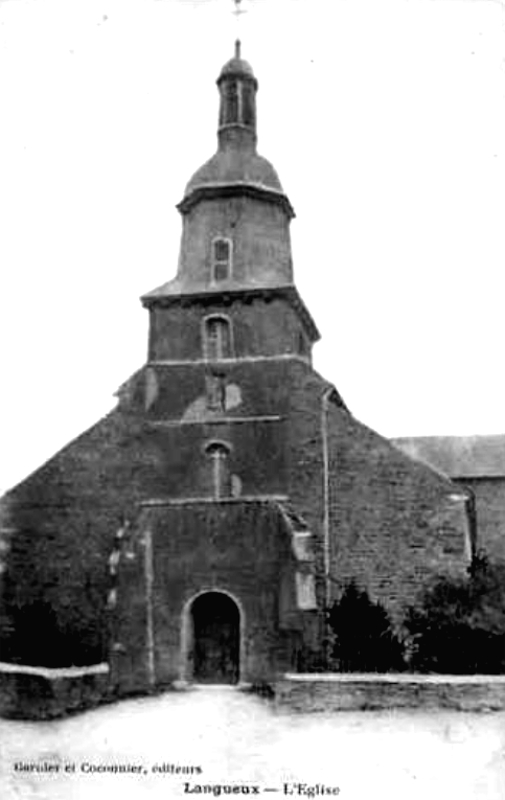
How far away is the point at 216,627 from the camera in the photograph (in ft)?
76.8

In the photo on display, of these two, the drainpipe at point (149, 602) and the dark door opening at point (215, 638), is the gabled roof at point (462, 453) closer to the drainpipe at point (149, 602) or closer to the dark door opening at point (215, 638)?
→ the dark door opening at point (215, 638)

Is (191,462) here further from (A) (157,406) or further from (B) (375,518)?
(B) (375,518)

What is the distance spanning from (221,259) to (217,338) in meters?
2.23

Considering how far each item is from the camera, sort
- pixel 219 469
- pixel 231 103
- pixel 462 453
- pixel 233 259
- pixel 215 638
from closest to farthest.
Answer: pixel 215 638 → pixel 219 469 → pixel 233 259 → pixel 231 103 → pixel 462 453

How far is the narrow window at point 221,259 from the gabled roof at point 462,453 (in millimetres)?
14965

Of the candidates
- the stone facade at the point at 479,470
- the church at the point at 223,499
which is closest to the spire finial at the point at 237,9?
the church at the point at 223,499

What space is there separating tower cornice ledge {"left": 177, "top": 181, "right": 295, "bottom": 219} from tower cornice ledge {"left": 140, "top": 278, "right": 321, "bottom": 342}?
247 cm

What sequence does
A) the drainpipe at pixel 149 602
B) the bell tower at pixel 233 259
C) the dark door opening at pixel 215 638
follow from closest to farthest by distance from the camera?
1. the drainpipe at pixel 149 602
2. the dark door opening at pixel 215 638
3. the bell tower at pixel 233 259

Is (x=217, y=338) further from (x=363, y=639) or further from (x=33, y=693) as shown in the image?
(x=33, y=693)

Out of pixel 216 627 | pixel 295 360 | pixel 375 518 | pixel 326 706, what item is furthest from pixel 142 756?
pixel 295 360

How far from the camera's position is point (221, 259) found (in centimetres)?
2561

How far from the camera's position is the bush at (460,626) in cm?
1931

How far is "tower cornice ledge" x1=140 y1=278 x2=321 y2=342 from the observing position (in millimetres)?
24859

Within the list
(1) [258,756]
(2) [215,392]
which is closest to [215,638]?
(2) [215,392]
